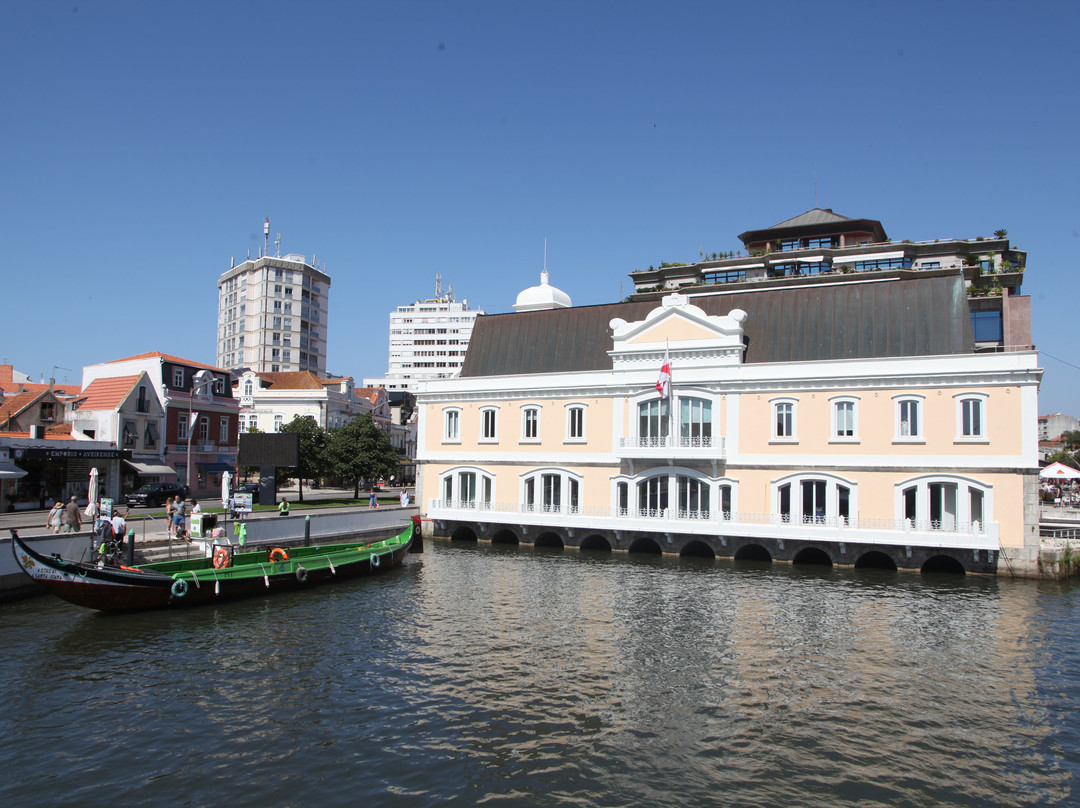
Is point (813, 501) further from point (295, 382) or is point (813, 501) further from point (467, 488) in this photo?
point (295, 382)

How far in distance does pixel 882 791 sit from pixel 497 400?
36.3m

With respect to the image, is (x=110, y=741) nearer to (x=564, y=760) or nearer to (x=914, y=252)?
(x=564, y=760)

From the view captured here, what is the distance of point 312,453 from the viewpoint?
223 ft

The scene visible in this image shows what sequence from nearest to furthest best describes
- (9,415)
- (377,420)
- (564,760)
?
1. (564,760)
2. (9,415)
3. (377,420)

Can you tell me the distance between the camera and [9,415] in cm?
5438

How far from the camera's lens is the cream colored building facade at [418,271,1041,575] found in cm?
3647

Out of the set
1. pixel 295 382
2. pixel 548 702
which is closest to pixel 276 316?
pixel 295 382

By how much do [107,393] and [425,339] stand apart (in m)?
115

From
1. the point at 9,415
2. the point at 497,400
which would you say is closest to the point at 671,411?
the point at 497,400

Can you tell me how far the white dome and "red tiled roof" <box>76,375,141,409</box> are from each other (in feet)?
101

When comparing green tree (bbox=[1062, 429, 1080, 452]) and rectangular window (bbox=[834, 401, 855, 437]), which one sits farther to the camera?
green tree (bbox=[1062, 429, 1080, 452])

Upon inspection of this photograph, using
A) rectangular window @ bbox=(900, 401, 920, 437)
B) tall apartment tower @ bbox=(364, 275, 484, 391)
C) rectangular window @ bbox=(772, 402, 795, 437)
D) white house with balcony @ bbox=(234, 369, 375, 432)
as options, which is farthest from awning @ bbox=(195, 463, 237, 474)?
tall apartment tower @ bbox=(364, 275, 484, 391)

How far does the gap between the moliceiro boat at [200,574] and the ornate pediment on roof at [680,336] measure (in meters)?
17.9

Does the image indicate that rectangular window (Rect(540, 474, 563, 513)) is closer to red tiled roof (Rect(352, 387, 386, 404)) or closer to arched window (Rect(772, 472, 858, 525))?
arched window (Rect(772, 472, 858, 525))
